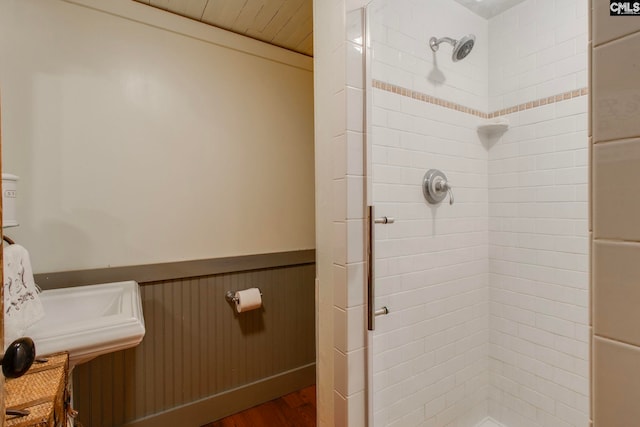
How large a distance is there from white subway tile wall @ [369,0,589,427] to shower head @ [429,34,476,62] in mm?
39

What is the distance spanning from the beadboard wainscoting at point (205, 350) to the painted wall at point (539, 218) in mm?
1278

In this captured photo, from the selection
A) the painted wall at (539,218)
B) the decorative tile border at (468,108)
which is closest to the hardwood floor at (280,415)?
the painted wall at (539,218)

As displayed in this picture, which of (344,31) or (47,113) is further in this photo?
(47,113)

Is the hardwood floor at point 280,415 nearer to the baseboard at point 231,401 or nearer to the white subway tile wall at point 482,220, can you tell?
the baseboard at point 231,401

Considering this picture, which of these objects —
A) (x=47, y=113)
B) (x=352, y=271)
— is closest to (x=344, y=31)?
(x=352, y=271)

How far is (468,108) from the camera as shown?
1656 millimetres

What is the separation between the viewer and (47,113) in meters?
Answer: 1.42

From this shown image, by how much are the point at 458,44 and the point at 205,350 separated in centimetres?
226

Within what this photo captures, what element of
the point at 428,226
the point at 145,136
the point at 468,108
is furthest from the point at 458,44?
the point at 145,136

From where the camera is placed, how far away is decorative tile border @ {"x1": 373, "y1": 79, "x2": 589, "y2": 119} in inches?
52.7

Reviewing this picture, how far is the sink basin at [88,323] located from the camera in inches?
36.9

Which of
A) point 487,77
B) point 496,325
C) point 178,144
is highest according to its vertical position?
point 487,77
